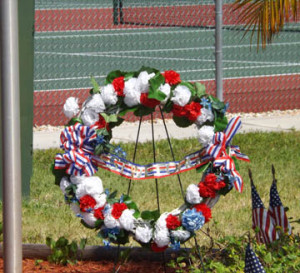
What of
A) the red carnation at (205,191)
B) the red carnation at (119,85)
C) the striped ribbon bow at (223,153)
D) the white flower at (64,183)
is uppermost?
the red carnation at (119,85)

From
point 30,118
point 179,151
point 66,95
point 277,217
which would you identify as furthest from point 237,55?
point 277,217

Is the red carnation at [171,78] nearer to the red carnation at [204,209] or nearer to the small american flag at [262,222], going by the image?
the red carnation at [204,209]

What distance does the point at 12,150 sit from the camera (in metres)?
3.42

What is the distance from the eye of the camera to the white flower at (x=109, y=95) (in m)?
3.88

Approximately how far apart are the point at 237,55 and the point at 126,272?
1839 centimetres

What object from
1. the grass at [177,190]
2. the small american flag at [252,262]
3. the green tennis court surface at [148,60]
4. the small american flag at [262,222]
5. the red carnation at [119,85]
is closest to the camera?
the small american flag at [252,262]

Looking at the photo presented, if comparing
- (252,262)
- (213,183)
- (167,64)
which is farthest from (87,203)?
(167,64)

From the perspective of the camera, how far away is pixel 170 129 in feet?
32.3

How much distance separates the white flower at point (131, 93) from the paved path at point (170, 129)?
16.3 ft

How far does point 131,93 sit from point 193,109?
13.1 inches

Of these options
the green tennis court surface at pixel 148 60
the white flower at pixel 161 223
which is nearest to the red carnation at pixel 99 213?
the white flower at pixel 161 223

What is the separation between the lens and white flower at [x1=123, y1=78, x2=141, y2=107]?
3.88 metres

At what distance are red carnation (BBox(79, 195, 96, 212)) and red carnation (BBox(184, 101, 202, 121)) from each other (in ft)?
2.19

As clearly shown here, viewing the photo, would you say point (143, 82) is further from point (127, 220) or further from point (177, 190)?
point (177, 190)
